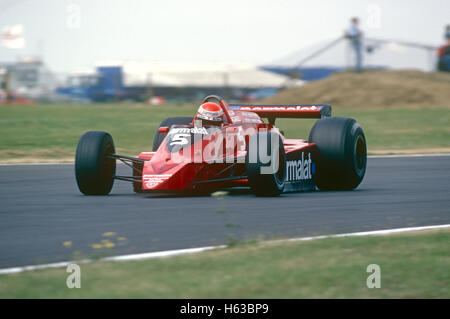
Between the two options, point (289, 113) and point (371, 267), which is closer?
point (371, 267)

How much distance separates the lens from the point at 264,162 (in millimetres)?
9977

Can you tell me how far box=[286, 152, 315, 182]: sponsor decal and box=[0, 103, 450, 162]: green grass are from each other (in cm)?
718

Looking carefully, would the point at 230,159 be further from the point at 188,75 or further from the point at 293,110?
the point at 188,75

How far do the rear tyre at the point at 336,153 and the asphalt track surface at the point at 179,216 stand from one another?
0.26 m

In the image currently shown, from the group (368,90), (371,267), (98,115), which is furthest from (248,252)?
(368,90)

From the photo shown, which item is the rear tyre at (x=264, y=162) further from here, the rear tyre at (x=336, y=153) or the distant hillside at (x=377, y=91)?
the distant hillside at (x=377, y=91)

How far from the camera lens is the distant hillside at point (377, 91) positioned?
3453 centimetres

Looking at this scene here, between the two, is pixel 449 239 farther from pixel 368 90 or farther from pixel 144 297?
pixel 368 90

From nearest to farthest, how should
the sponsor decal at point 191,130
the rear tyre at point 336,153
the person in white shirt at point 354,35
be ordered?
the sponsor decal at point 191,130
the rear tyre at point 336,153
the person in white shirt at point 354,35

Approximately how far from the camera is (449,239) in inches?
294

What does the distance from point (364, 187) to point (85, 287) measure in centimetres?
715

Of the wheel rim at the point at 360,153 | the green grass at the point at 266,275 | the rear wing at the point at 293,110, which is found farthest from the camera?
the rear wing at the point at 293,110

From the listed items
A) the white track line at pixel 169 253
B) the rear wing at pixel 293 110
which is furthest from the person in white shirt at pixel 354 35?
the white track line at pixel 169 253
